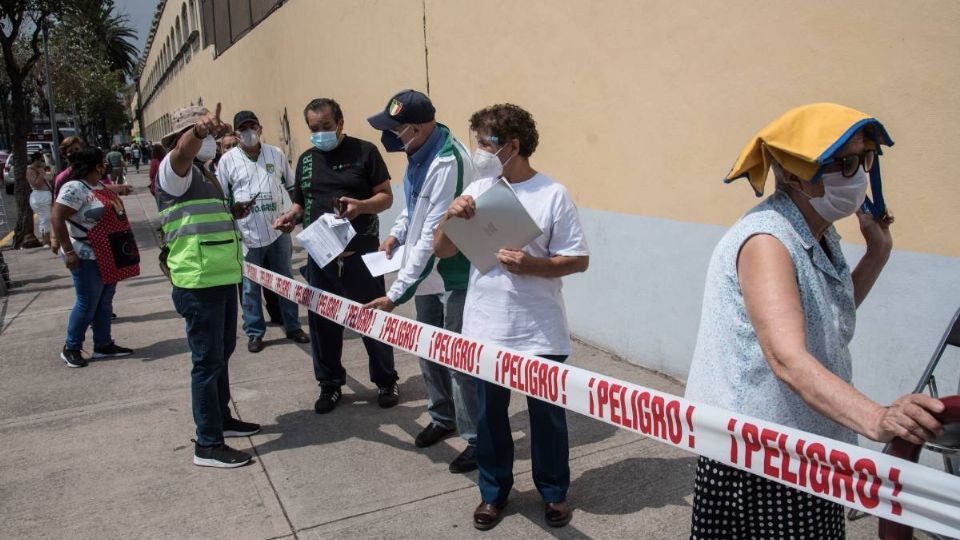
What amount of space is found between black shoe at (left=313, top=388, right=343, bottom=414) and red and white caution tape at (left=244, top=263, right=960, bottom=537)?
7.09ft

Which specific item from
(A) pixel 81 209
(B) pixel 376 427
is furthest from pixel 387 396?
(A) pixel 81 209

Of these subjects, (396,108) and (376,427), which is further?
(376,427)

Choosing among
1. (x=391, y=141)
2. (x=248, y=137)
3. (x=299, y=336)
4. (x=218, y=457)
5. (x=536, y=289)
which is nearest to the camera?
(x=536, y=289)

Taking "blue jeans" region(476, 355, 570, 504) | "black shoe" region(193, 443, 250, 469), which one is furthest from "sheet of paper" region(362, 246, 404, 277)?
"black shoe" region(193, 443, 250, 469)

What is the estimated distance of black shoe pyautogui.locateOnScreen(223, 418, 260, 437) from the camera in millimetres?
4547

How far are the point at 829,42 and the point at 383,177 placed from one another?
8.58 ft

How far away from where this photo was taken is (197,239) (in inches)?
156

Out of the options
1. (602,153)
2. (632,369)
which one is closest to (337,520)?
(632,369)

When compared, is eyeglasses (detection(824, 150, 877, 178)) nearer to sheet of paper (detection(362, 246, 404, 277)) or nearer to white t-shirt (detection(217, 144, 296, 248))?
sheet of paper (detection(362, 246, 404, 277))

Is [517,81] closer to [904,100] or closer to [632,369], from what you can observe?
[632,369]

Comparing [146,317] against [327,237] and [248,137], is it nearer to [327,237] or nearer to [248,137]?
[248,137]

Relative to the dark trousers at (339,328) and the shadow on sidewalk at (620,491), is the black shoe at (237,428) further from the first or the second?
the shadow on sidewalk at (620,491)

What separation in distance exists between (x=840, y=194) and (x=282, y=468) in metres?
3.25

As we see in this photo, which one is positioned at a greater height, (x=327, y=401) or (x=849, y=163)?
(x=849, y=163)
